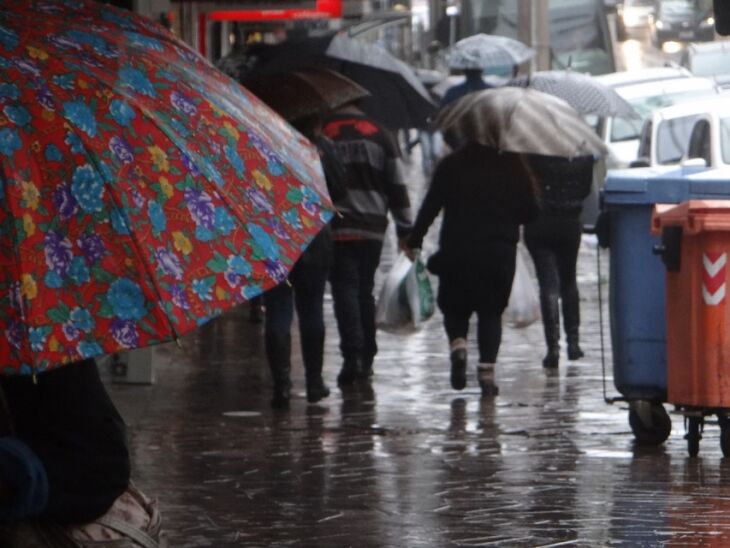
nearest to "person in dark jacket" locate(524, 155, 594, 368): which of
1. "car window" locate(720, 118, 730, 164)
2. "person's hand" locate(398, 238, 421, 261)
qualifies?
"person's hand" locate(398, 238, 421, 261)

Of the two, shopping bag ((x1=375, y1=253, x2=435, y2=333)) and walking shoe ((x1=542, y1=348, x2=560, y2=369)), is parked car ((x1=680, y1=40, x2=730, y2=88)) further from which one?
shopping bag ((x1=375, y1=253, x2=435, y2=333))

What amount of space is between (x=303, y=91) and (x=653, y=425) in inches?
127

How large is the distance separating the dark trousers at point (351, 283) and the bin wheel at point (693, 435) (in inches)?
134

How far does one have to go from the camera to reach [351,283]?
12.6 meters

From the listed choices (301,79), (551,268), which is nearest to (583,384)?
(551,268)

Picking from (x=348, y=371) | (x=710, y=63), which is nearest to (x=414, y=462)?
(x=348, y=371)

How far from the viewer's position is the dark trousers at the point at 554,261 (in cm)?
1353

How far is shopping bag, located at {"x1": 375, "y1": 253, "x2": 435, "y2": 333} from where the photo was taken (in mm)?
12977

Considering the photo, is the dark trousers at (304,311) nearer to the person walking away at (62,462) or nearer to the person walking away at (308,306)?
the person walking away at (308,306)

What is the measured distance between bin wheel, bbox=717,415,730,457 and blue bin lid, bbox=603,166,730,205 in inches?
40.8

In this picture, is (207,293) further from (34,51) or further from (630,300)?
(630,300)

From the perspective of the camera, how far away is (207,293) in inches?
177

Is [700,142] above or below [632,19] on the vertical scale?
below

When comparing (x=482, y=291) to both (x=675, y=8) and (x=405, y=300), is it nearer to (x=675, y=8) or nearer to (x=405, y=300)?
(x=405, y=300)
